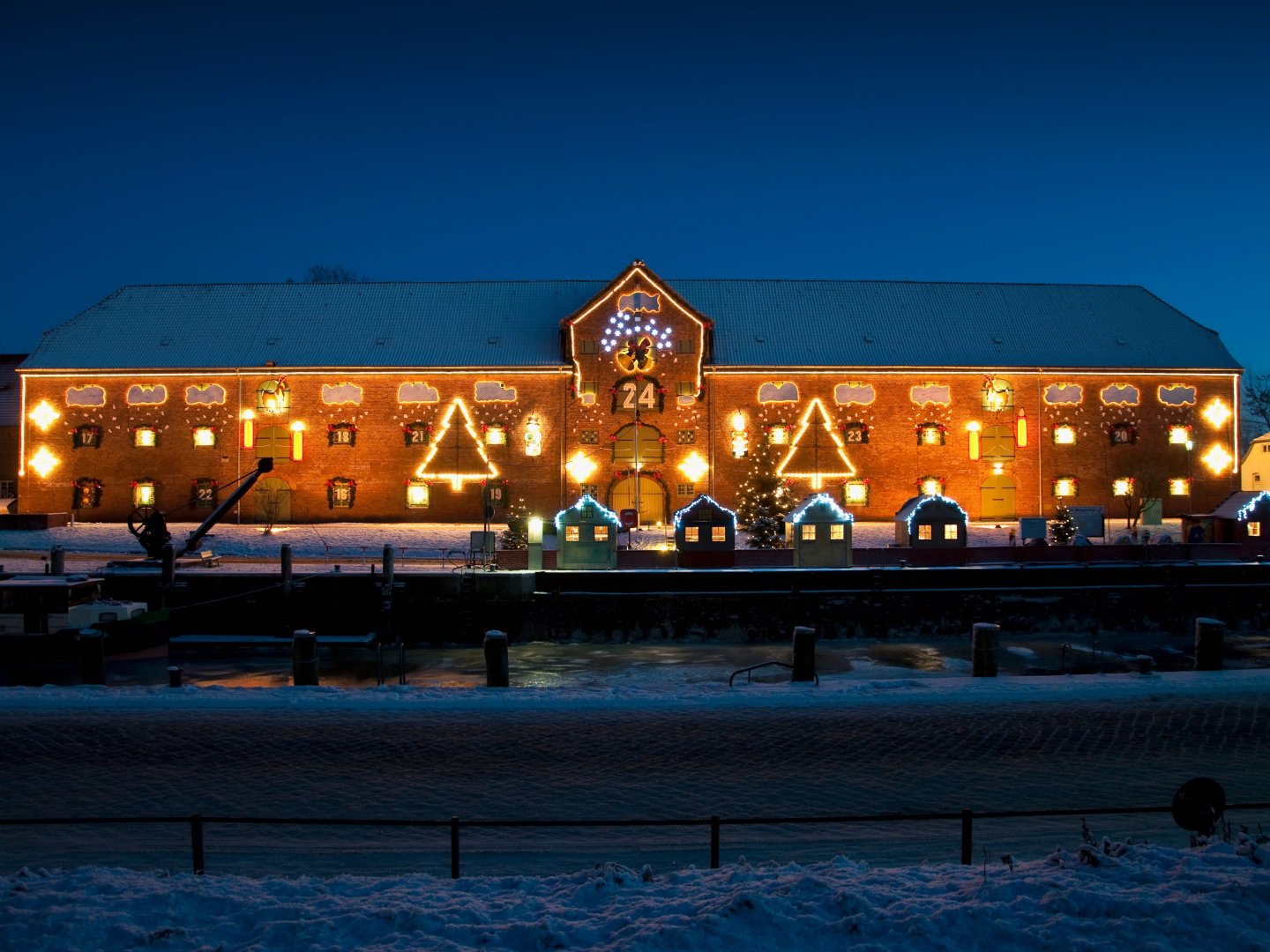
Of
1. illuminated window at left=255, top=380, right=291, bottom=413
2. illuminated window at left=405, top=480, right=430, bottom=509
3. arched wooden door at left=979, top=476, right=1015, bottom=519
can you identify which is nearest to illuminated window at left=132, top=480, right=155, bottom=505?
illuminated window at left=255, top=380, right=291, bottom=413

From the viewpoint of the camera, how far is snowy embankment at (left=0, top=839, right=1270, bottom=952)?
24.8 feet

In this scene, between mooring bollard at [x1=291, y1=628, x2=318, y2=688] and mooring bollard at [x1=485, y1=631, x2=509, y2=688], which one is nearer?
mooring bollard at [x1=485, y1=631, x2=509, y2=688]

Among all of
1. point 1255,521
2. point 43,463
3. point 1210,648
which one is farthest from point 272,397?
point 1255,521

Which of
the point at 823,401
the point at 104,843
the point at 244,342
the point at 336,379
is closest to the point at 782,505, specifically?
the point at 823,401

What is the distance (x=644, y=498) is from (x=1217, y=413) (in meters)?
30.4

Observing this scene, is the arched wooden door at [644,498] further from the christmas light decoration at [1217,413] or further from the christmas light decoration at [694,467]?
the christmas light decoration at [1217,413]

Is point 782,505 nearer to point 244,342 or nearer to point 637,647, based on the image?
point 637,647

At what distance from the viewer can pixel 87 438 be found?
170ft

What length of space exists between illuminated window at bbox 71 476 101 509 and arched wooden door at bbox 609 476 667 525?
25.9 meters

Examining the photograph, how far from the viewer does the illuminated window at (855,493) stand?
51.4 m

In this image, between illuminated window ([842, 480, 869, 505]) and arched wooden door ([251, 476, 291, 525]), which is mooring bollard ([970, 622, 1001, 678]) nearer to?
illuminated window ([842, 480, 869, 505])

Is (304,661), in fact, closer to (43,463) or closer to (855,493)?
(855,493)

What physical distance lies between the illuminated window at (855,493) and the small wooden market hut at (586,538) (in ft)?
67.0

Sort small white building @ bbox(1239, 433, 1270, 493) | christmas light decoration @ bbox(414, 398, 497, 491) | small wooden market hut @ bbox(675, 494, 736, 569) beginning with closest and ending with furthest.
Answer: small wooden market hut @ bbox(675, 494, 736, 569) → christmas light decoration @ bbox(414, 398, 497, 491) → small white building @ bbox(1239, 433, 1270, 493)
